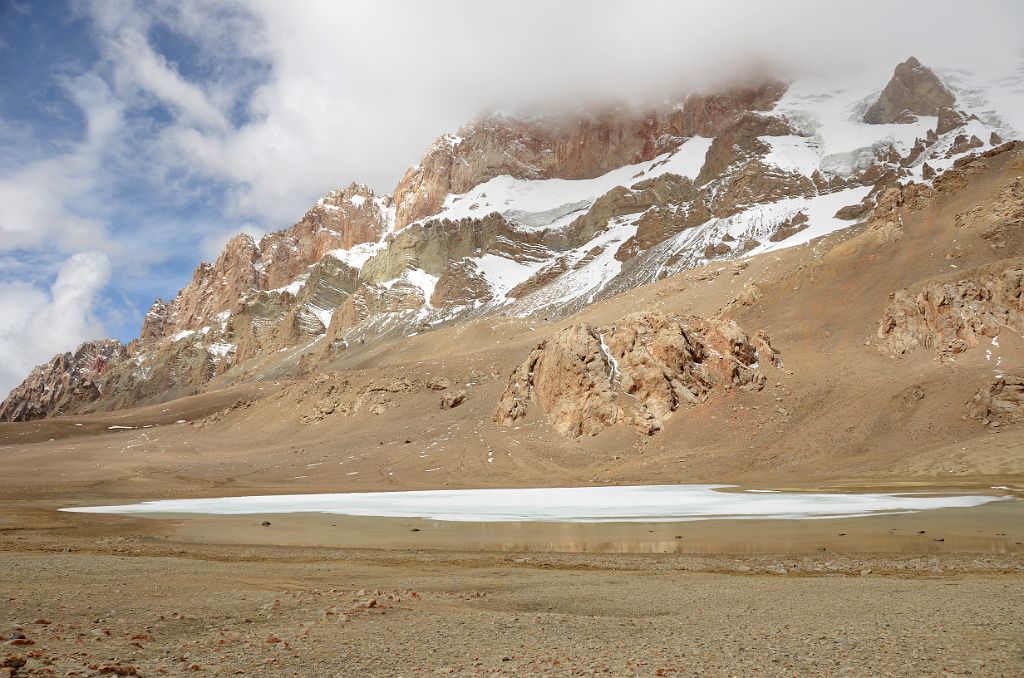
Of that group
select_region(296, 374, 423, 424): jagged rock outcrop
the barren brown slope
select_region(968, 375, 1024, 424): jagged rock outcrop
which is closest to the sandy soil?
the barren brown slope

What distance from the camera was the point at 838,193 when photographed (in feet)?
609

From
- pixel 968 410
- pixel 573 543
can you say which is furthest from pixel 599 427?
pixel 573 543

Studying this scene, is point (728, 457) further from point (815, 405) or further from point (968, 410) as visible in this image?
point (968, 410)

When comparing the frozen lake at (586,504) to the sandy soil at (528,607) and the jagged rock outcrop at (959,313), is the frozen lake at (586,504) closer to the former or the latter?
the sandy soil at (528,607)

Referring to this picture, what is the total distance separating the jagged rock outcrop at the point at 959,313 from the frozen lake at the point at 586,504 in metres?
26.4

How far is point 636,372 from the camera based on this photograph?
6303 cm

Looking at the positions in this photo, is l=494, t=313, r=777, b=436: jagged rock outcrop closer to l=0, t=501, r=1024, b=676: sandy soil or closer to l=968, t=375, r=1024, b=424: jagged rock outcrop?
l=968, t=375, r=1024, b=424: jagged rock outcrop

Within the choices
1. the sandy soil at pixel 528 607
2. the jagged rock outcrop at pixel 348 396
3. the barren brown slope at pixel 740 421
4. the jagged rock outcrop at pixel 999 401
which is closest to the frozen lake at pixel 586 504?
the sandy soil at pixel 528 607

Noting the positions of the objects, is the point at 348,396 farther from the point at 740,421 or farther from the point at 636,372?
the point at 740,421

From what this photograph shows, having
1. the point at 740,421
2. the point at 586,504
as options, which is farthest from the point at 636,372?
the point at 586,504

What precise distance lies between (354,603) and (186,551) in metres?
10.4

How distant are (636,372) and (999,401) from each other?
88.1ft

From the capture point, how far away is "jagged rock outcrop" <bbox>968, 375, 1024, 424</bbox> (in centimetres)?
4631

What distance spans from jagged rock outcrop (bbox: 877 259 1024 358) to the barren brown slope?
0.88 meters
